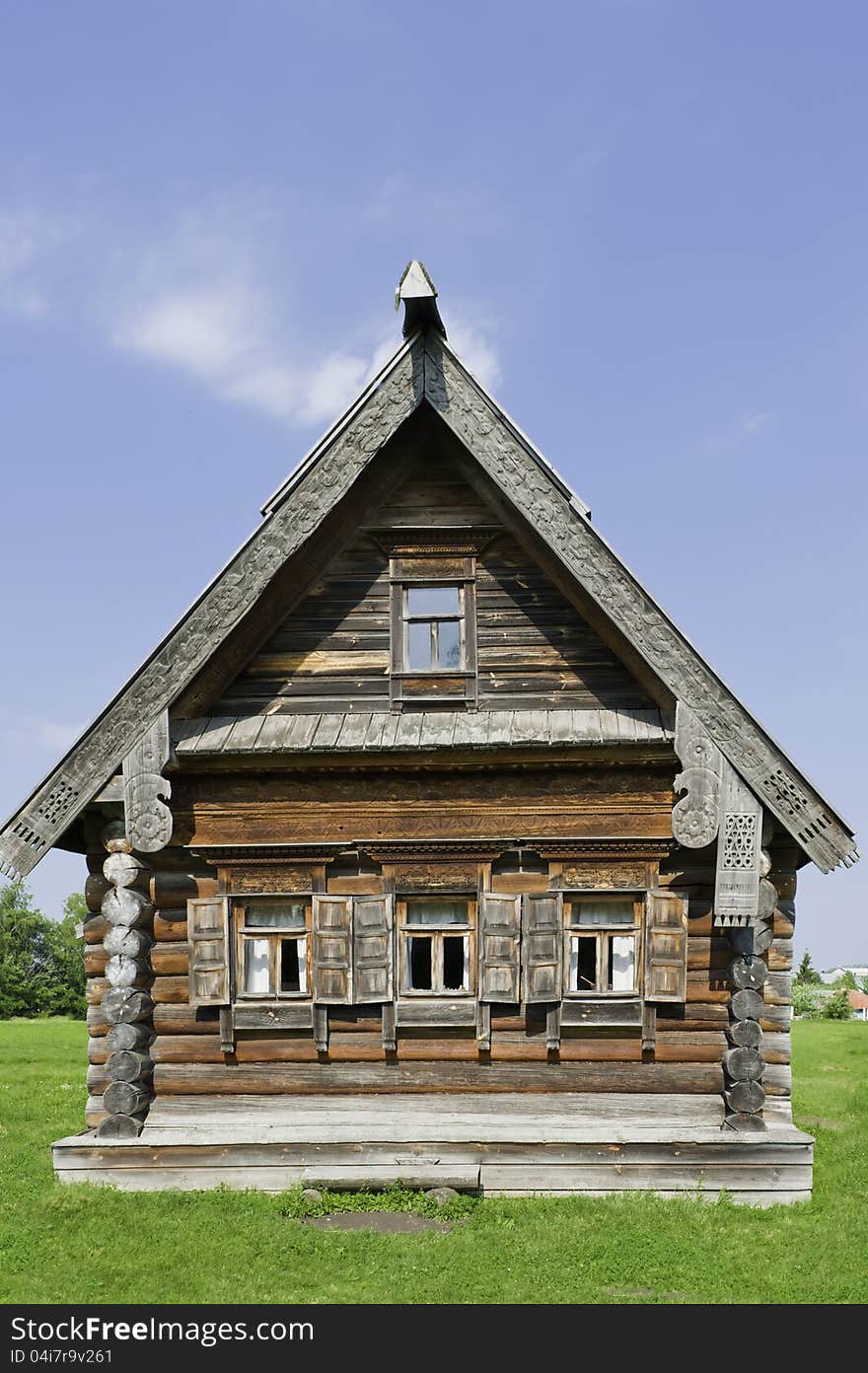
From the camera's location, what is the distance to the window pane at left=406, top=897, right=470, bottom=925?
10.7m

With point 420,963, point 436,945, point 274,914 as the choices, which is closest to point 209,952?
point 274,914

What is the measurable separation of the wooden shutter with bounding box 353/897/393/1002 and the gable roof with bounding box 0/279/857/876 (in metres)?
2.93

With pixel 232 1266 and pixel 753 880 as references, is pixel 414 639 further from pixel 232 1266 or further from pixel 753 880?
pixel 232 1266

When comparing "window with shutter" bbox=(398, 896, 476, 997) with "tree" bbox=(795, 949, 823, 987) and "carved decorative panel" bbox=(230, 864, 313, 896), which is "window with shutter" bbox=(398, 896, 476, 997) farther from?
"tree" bbox=(795, 949, 823, 987)

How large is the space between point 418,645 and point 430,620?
0.99ft

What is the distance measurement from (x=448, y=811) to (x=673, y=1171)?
417cm

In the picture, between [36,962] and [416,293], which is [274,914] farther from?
[36,962]

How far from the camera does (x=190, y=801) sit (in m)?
10.8

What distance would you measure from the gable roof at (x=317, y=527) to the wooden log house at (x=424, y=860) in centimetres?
3

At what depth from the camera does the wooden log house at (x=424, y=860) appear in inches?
392

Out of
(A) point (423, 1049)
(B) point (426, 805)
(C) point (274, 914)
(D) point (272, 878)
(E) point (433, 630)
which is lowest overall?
(A) point (423, 1049)

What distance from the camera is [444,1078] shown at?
10.5 metres

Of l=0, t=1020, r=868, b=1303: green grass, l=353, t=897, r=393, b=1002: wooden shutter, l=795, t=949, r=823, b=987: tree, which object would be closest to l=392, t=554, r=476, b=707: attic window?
l=353, t=897, r=393, b=1002: wooden shutter

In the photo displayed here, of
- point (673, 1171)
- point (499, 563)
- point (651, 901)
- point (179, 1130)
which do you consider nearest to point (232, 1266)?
point (179, 1130)
